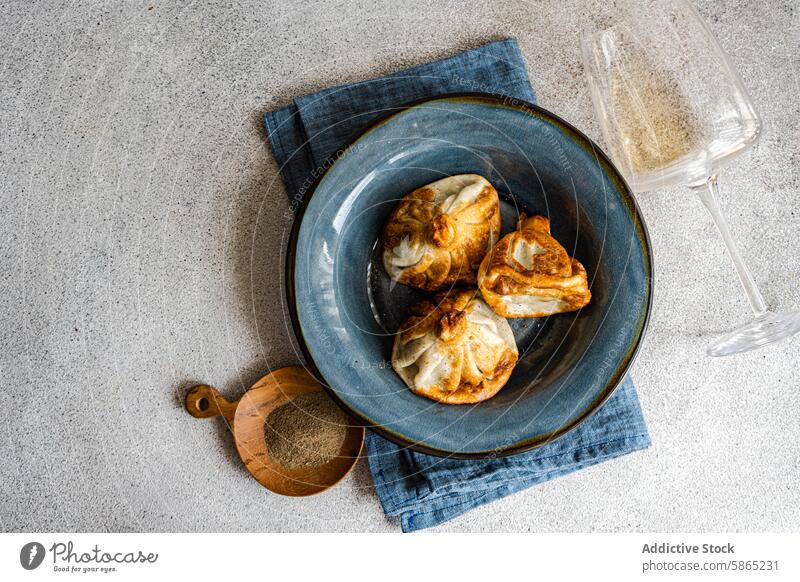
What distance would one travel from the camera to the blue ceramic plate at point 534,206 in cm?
83

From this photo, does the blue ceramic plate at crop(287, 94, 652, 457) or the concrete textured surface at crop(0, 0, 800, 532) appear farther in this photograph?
the concrete textured surface at crop(0, 0, 800, 532)

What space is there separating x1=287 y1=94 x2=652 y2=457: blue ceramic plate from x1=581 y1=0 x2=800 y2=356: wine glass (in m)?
0.07

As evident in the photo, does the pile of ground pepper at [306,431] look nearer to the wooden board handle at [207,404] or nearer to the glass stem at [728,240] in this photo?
the wooden board handle at [207,404]

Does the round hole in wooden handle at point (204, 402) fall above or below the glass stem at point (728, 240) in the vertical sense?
below

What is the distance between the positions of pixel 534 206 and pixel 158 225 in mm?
620

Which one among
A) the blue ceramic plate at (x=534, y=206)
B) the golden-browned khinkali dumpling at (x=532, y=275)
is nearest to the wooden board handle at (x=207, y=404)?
the blue ceramic plate at (x=534, y=206)

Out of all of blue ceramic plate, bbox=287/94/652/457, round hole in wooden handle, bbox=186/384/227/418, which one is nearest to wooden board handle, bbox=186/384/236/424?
round hole in wooden handle, bbox=186/384/227/418

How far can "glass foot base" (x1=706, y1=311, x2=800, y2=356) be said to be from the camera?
0.91 metres

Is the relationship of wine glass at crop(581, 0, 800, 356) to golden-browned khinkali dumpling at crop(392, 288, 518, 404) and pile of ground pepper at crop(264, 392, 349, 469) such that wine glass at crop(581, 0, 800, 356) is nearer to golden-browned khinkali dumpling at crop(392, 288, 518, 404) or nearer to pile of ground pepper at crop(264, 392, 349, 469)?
golden-browned khinkali dumpling at crop(392, 288, 518, 404)

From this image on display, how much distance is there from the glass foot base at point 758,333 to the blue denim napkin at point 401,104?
18 centimetres

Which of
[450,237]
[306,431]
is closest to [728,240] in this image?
[450,237]

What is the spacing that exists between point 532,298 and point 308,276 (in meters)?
0.33

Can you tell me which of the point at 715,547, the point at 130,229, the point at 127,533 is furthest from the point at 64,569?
the point at 715,547

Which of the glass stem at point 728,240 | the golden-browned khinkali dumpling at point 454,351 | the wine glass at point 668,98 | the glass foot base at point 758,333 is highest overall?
the wine glass at point 668,98
